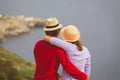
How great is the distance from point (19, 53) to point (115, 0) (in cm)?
95

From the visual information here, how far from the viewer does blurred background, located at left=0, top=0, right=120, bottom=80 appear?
2.57 meters

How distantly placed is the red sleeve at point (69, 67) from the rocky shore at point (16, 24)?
0.79 metres

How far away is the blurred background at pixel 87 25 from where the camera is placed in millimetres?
2570

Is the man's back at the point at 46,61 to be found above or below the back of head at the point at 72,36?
below

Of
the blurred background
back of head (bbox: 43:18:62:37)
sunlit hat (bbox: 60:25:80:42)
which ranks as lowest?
the blurred background

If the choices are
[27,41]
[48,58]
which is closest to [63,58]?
[48,58]

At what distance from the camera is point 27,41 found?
8.42 feet

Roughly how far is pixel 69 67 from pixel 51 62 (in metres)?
0.11

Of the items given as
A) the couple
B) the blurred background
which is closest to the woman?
the couple

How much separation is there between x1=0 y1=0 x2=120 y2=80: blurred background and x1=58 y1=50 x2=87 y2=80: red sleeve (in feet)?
A: 2.50

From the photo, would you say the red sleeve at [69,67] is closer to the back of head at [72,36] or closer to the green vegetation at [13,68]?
the back of head at [72,36]

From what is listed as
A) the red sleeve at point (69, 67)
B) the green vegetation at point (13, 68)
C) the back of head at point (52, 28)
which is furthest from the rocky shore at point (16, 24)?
the red sleeve at point (69, 67)

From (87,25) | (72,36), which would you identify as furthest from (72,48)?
(87,25)

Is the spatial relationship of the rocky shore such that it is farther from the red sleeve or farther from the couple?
the red sleeve
